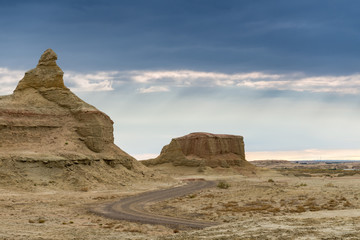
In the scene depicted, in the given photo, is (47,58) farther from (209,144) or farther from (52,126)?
(209,144)

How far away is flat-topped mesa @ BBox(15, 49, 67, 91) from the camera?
204 feet

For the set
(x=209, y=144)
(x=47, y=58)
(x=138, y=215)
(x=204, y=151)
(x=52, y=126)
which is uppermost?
(x=47, y=58)

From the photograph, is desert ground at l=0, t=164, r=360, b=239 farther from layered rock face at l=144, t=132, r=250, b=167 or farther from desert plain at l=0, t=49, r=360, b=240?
layered rock face at l=144, t=132, r=250, b=167

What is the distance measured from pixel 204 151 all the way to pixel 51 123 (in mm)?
58596

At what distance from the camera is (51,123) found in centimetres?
5809

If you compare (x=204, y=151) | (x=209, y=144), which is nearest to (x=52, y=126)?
(x=204, y=151)

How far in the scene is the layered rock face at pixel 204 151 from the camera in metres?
105

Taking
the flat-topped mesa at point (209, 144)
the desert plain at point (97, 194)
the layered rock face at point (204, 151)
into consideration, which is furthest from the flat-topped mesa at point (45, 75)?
the flat-topped mesa at point (209, 144)

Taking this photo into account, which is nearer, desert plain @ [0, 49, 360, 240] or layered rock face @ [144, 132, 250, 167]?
desert plain @ [0, 49, 360, 240]

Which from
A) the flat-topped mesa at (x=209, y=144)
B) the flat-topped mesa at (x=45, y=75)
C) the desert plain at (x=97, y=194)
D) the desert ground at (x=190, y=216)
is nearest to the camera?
the desert ground at (x=190, y=216)

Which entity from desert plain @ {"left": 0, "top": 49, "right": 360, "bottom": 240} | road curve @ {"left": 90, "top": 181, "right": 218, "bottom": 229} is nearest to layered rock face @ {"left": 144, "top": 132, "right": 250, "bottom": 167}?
desert plain @ {"left": 0, "top": 49, "right": 360, "bottom": 240}

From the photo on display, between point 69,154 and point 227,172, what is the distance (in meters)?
59.8

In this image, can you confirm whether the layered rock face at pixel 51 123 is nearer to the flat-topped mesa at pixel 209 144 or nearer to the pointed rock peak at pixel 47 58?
the pointed rock peak at pixel 47 58

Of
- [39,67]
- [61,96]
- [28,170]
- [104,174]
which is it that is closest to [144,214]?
[28,170]
